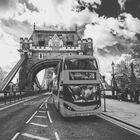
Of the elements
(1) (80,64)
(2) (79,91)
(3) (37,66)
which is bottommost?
(2) (79,91)

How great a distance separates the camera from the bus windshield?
11180 millimetres

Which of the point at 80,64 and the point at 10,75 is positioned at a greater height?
the point at 10,75

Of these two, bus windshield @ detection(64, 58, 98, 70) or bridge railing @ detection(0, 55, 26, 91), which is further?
bridge railing @ detection(0, 55, 26, 91)

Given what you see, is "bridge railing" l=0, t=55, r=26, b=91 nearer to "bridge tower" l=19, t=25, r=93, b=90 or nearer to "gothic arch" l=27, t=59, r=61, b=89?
"bridge tower" l=19, t=25, r=93, b=90

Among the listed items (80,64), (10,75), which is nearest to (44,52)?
(10,75)

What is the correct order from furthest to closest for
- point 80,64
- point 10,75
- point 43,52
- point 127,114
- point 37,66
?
point 43,52 → point 37,66 → point 10,75 → point 127,114 → point 80,64

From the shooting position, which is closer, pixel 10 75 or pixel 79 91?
pixel 79 91

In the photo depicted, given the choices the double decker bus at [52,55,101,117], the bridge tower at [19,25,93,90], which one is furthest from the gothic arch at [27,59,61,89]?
the double decker bus at [52,55,101,117]

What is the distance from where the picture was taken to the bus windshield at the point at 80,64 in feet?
36.7

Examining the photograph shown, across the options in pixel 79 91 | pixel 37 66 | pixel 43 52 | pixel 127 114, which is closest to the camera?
pixel 79 91

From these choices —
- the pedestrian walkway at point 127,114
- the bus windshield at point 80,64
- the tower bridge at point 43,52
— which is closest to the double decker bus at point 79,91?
the bus windshield at point 80,64

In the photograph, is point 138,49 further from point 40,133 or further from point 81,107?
point 40,133

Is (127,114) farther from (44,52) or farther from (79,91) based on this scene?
(44,52)

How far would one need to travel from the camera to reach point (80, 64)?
1136 centimetres
